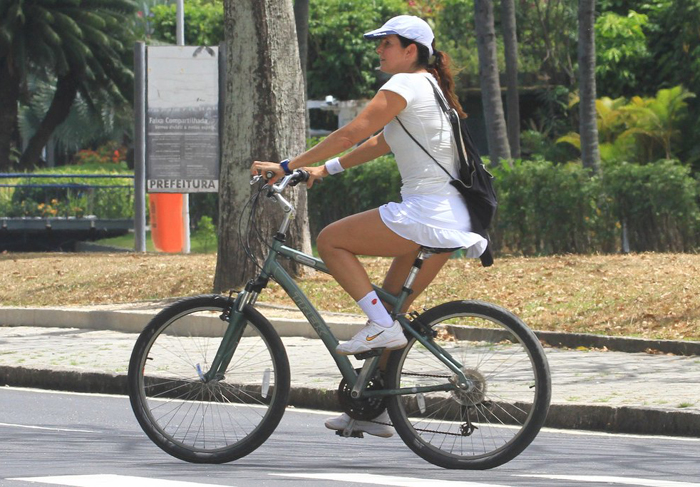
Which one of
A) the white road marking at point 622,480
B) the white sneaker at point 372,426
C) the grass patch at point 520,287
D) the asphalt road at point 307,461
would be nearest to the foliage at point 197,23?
the grass patch at point 520,287

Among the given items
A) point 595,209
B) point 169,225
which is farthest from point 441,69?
point 169,225

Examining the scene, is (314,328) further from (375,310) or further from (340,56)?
(340,56)

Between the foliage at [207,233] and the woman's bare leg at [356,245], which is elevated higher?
the woman's bare leg at [356,245]

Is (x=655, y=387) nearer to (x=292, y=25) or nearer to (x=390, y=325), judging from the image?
(x=390, y=325)

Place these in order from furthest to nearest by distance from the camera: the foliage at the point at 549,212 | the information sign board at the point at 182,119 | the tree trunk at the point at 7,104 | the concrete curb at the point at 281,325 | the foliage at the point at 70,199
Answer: the tree trunk at the point at 7,104 → the foliage at the point at 70,199 → the information sign board at the point at 182,119 → the foliage at the point at 549,212 → the concrete curb at the point at 281,325

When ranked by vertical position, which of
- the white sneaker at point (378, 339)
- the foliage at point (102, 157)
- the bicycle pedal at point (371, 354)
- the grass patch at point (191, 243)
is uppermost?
the white sneaker at point (378, 339)

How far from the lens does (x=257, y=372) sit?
6.53m

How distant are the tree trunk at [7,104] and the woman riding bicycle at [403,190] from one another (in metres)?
34.7

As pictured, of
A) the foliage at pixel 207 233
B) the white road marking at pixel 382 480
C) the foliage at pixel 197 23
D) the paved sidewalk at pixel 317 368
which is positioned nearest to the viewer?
the white road marking at pixel 382 480

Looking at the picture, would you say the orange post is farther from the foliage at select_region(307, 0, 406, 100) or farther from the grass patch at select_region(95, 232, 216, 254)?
the foliage at select_region(307, 0, 406, 100)

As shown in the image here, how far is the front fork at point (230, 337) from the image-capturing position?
6.56m

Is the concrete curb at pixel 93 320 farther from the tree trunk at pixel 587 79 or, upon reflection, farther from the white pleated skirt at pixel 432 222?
the tree trunk at pixel 587 79

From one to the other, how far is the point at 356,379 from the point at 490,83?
15.0 m

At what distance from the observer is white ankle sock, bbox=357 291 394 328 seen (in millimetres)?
6277
